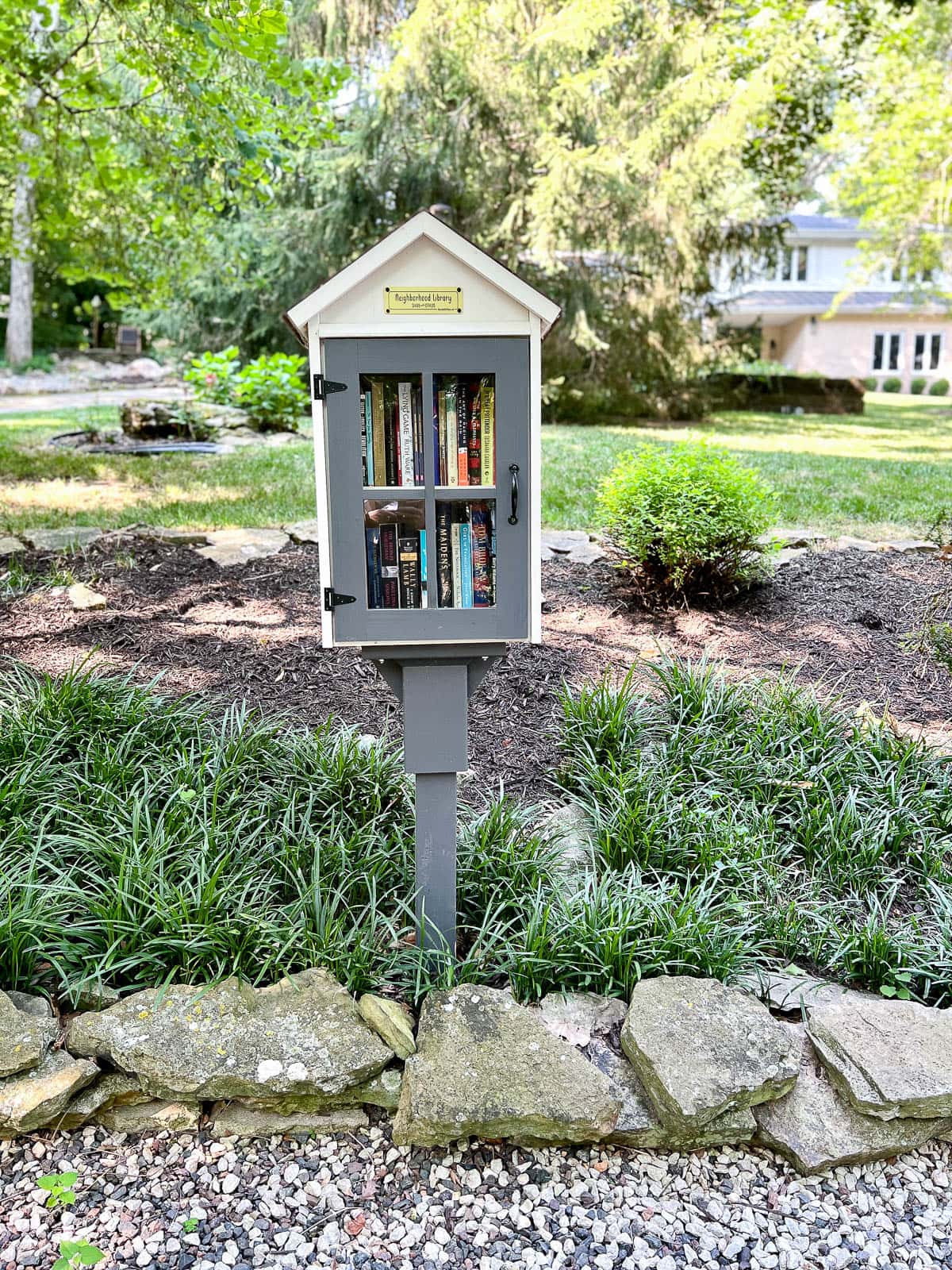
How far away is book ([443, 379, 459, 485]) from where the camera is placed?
2135 millimetres

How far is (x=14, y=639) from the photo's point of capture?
414 cm

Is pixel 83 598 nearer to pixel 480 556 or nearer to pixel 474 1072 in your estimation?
pixel 480 556

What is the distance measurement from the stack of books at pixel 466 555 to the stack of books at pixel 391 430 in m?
0.12

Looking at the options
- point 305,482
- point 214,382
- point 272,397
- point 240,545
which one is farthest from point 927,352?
point 240,545

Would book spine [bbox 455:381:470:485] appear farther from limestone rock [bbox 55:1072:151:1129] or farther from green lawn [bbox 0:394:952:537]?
green lawn [bbox 0:394:952:537]

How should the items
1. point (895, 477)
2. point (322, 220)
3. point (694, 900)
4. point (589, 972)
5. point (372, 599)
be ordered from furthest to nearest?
point (322, 220) → point (895, 477) → point (694, 900) → point (589, 972) → point (372, 599)

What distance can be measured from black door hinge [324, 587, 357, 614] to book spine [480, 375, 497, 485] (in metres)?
0.41

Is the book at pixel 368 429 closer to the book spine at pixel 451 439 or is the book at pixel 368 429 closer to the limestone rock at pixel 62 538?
the book spine at pixel 451 439

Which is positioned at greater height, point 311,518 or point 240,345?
point 240,345

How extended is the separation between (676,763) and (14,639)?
287 cm

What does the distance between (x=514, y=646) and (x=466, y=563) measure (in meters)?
2.11

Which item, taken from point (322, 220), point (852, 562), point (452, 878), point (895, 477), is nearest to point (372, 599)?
point (452, 878)

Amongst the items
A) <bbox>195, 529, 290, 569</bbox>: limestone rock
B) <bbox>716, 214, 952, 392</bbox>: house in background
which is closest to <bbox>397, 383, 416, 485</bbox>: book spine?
<bbox>195, 529, 290, 569</bbox>: limestone rock

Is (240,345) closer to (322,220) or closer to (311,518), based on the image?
(322,220)
